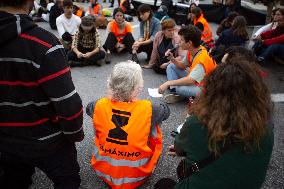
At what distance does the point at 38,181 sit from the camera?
2.49 m

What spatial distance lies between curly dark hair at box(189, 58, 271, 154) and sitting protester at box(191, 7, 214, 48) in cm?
483

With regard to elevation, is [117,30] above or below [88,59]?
above

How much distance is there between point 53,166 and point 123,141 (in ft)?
1.98

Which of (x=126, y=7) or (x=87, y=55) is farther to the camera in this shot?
(x=126, y=7)

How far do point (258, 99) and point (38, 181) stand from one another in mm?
1921

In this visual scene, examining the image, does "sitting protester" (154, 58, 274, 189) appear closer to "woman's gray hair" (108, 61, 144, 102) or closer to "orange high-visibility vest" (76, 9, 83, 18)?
"woman's gray hair" (108, 61, 144, 102)

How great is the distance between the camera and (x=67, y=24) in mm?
6434

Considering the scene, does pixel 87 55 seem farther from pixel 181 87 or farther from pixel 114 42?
pixel 181 87

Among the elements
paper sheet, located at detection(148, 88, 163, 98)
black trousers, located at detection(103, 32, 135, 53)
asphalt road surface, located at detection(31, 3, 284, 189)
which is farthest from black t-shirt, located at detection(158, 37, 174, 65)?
black trousers, located at detection(103, 32, 135, 53)

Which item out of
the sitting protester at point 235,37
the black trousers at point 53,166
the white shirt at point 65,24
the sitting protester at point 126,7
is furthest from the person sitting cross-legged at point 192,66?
the sitting protester at point 126,7

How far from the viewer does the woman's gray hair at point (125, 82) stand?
223cm

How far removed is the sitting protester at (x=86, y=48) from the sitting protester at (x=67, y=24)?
69 centimetres

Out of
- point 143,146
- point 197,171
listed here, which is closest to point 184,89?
point 143,146

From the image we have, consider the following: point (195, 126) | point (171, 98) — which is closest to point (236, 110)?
point (195, 126)
